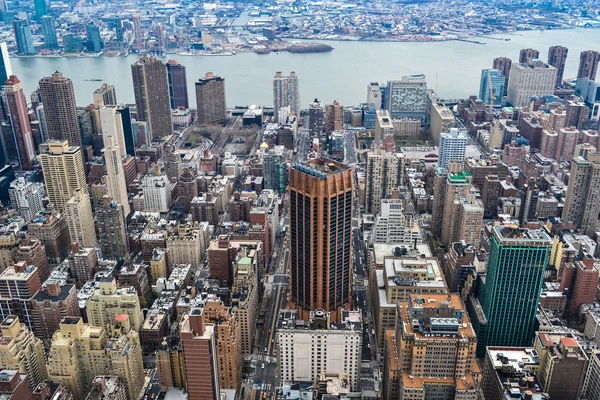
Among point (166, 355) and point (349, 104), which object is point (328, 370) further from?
point (349, 104)

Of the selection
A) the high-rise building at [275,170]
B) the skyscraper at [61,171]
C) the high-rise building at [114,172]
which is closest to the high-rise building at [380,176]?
the high-rise building at [275,170]

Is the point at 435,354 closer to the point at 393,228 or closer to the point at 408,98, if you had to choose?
the point at 393,228

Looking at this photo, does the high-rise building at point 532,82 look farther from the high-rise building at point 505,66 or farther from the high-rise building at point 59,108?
the high-rise building at point 59,108

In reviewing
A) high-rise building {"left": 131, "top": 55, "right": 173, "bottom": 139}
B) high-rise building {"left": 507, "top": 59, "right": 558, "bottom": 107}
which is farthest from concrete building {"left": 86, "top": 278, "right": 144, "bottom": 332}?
high-rise building {"left": 507, "top": 59, "right": 558, "bottom": 107}

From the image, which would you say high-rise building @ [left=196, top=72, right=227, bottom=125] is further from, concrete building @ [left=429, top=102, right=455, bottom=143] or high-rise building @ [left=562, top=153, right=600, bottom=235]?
high-rise building @ [left=562, top=153, right=600, bottom=235]

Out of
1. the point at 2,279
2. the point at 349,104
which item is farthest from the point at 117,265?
the point at 349,104

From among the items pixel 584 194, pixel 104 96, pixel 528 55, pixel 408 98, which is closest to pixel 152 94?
pixel 104 96
